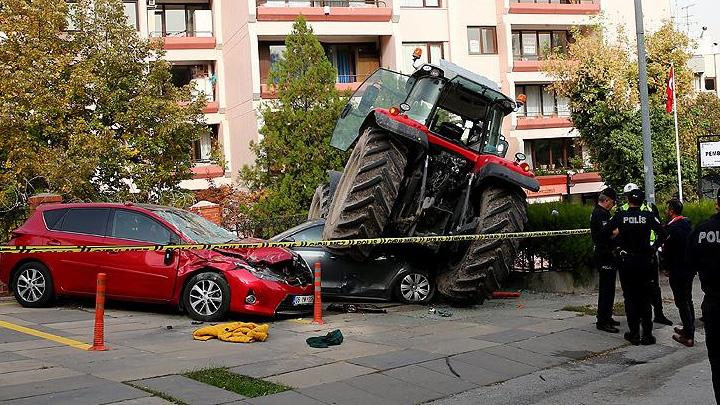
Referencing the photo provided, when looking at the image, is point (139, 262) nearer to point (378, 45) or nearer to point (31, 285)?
point (31, 285)

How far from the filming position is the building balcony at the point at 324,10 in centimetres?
3144

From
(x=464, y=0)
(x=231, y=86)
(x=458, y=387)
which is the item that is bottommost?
(x=458, y=387)

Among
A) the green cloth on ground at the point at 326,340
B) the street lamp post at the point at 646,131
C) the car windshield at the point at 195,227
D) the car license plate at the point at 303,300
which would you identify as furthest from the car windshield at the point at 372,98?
the street lamp post at the point at 646,131

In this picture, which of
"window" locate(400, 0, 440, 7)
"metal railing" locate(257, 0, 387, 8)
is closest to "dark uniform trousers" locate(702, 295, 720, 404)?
"metal railing" locate(257, 0, 387, 8)

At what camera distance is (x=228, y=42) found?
33.6 meters

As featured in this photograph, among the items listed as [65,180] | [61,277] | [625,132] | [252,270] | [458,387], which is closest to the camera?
[458,387]

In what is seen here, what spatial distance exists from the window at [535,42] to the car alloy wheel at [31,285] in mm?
30404

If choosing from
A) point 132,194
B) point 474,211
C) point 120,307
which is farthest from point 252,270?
point 132,194

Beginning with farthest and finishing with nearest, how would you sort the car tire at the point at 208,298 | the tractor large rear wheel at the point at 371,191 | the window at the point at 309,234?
the window at the point at 309,234, the tractor large rear wheel at the point at 371,191, the car tire at the point at 208,298

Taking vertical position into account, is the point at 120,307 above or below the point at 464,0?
below

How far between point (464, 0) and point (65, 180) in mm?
25156

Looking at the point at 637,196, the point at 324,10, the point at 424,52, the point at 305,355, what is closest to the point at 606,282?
the point at 637,196

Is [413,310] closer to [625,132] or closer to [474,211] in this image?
[474,211]

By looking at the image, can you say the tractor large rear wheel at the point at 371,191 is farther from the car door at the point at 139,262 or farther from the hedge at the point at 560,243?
the hedge at the point at 560,243
